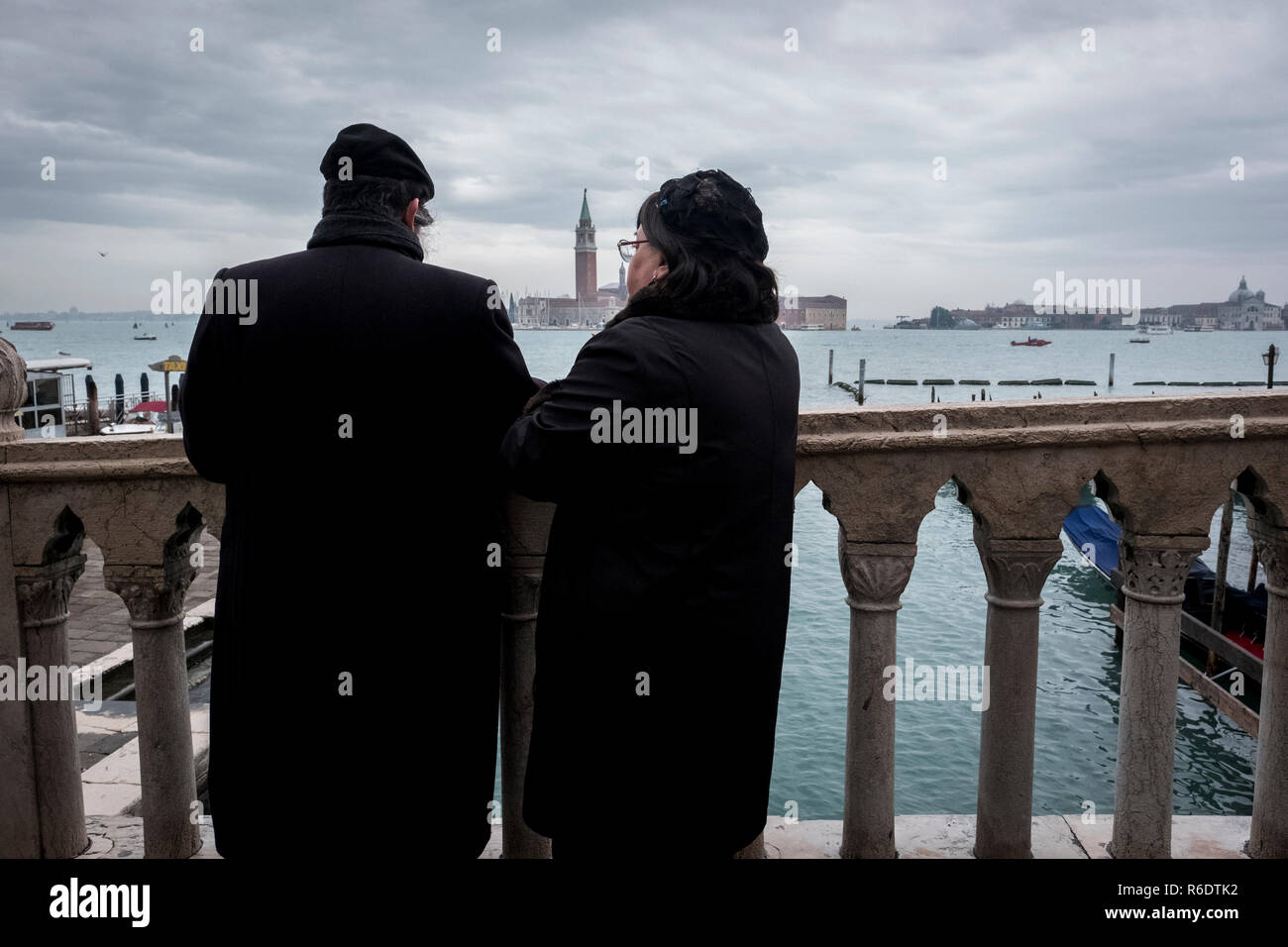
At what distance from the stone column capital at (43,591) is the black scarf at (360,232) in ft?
4.18

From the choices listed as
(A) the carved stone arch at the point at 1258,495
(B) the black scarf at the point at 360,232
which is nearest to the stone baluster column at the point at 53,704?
(B) the black scarf at the point at 360,232

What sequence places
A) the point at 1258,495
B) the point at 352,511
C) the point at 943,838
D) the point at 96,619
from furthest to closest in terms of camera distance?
the point at 96,619 → the point at 943,838 → the point at 1258,495 → the point at 352,511

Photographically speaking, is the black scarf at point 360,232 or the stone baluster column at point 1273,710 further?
the stone baluster column at point 1273,710

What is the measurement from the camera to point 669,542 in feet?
5.88

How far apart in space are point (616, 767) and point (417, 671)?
43 centimetres

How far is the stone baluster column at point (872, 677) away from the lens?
8.07 ft

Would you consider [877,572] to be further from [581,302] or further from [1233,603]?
[581,302]

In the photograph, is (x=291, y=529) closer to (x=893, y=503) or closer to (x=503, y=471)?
(x=503, y=471)


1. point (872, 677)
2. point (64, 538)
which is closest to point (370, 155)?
point (64, 538)

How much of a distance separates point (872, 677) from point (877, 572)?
0.84 ft

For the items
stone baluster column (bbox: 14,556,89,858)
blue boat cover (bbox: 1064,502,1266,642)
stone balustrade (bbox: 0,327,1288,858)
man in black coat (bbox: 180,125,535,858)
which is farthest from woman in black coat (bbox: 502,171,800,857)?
blue boat cover (bbox: 1064,502,1266,642)

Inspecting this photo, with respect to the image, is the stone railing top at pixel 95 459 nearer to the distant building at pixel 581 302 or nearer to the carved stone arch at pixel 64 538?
the carved stone arch at pixel 64 538

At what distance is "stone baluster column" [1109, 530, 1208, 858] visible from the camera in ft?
8.09
